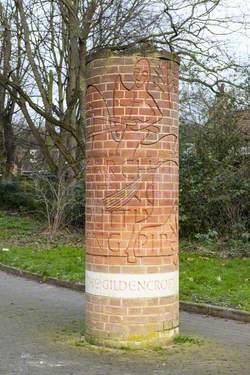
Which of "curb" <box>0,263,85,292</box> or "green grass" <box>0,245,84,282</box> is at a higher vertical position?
"green grass" <box>0,245,84,282</box>

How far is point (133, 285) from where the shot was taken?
6898 mm

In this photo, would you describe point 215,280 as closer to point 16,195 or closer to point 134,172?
point 134,172

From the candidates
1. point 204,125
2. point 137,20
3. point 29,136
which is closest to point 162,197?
point 204,125

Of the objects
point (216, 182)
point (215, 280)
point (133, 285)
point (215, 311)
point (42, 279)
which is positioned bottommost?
point (42, 279)

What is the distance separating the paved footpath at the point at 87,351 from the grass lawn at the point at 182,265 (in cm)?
100

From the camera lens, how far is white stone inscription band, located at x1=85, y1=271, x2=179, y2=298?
272 inches

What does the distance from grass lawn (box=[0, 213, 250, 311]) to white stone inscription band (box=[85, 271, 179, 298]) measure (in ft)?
7.43

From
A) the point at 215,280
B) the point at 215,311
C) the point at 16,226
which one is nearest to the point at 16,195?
the point at 16,226

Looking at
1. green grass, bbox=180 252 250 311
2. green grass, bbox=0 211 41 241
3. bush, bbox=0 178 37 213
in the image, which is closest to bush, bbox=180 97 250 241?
green grass, bbox=180 252 250 311

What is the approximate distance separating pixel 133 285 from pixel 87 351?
0.84 m

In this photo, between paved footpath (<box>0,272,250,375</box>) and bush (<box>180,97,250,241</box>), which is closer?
paved footpath (<box>0,272,250,375</box>)

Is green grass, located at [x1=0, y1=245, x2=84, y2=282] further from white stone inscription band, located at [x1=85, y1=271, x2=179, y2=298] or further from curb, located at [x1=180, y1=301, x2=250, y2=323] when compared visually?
white stone inscription band, located at [x1=85, y1=271, x2=179, y2=298]

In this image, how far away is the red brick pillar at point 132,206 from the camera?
692 cm

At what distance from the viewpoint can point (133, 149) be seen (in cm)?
697
